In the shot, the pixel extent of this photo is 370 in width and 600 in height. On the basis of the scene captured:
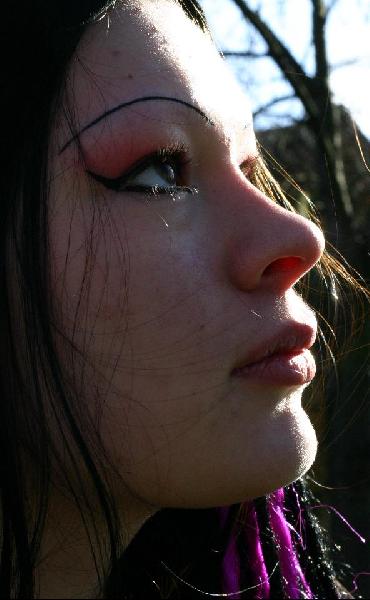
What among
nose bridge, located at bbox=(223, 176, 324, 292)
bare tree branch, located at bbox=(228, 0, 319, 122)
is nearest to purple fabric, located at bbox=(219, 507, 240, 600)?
nose bridge, located at bbox=(223, 176, 324, 292)

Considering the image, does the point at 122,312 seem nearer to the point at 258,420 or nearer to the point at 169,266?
the point at 169,266

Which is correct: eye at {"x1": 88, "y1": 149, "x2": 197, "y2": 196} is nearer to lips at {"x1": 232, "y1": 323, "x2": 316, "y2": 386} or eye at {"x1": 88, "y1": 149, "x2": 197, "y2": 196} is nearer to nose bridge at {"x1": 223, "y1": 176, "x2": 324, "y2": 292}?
nose bridge at {"x1": 223, "y1": 176, "x2": 324, "y2": 292}

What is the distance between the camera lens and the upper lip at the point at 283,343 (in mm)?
1054

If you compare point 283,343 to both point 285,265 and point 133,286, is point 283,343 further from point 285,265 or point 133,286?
point 133,286

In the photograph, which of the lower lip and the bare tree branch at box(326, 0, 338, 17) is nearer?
the lower lip

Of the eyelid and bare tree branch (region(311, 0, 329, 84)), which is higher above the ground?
bare tree branch (region(311, 0, 329, 84))

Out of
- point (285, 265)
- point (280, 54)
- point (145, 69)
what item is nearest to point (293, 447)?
point (285, 265)

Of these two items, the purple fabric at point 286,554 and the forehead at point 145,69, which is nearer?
the forehead at point 145,69

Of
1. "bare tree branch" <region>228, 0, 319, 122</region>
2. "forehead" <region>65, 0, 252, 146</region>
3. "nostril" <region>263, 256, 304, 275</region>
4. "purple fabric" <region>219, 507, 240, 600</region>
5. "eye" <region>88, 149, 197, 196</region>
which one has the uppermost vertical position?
"bare tree branch" <region>228, 0, 319, 122</region>

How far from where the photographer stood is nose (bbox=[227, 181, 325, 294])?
105 centimetres

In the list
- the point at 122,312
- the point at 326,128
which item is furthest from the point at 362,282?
the point at 326,128

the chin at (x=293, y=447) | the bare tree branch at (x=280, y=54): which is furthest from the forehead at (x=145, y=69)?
the bare tree branch at (x=280, y=54)

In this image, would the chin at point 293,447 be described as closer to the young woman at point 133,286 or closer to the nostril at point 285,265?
the young woman at point 133,286

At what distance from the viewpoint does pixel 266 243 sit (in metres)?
1.06
